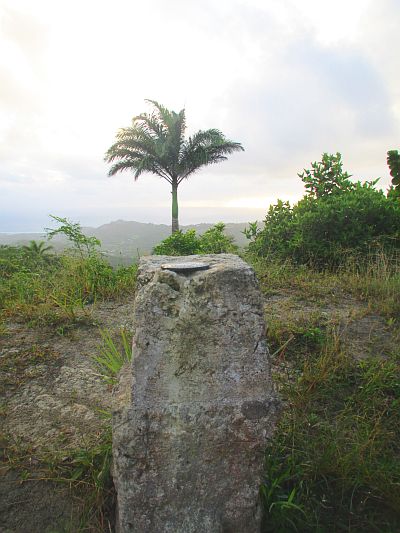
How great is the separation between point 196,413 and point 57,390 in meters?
1.52

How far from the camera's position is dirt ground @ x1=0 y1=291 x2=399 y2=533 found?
5.56ft

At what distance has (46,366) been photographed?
9.14 ft

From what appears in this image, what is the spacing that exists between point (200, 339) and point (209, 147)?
679 inches

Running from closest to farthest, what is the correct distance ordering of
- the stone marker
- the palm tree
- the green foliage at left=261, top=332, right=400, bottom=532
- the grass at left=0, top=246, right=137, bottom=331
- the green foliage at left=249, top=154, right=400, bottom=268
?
the stone marker < the green foliage at left=261, top=332, right=400, bottom=532 < the grass at left=0, top=246, right=137, bottom=331 < the green foliage at left=249, top=154, right=400, bottom=268 < the palm tree

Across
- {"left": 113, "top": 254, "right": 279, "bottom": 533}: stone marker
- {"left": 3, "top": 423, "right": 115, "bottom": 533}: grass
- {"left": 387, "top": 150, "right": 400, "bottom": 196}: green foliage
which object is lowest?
{"left": 3, "top": 423, "right": 115, "bottom": 533}: grass

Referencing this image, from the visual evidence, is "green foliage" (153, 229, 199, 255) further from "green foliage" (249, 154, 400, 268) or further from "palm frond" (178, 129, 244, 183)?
"palm frond" (178, 129, 244, 183)

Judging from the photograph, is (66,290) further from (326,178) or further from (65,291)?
(326,178)

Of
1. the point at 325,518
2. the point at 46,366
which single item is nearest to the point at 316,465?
the point at 325,518

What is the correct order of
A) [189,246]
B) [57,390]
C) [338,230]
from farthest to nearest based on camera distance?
1. [189,246]
2. [338,230]
3. [57,390]

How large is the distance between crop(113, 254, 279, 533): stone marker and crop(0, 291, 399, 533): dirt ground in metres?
0.52

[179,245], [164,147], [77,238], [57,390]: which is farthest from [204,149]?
[57,390]

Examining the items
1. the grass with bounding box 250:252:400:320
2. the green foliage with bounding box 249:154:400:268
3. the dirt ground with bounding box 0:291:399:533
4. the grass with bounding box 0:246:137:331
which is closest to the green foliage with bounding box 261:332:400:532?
the dirt ground with bounding box 0:291:399:533

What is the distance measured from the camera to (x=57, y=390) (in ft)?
8.21

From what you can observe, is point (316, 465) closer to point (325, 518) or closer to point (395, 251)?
point (325, 518)
